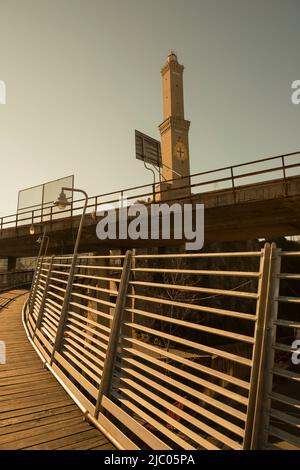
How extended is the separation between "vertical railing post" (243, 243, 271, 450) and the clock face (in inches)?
1330

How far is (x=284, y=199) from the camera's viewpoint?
11.9 meters

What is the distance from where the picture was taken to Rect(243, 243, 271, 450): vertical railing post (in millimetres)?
2403

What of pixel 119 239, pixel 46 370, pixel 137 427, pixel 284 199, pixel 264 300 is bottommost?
pixel 46 370

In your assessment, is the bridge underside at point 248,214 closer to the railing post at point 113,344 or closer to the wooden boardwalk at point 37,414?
the railing post at point 113,344

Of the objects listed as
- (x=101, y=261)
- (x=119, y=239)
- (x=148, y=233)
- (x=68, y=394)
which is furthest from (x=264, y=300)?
(x=101, y=261)

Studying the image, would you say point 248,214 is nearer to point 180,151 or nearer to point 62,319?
point 62,319

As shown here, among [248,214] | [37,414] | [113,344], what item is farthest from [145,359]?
[248,214]

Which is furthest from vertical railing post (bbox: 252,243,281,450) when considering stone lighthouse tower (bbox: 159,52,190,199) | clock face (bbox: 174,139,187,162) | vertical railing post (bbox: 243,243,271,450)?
clock face (bbox: 174,139,187,162)

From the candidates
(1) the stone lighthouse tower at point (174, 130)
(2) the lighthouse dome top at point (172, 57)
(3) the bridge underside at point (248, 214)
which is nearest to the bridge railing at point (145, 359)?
(3) the bridge underside at point (248, 214)

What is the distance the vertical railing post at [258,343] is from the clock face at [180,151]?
33.8 m

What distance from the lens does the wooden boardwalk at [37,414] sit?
3.58 m

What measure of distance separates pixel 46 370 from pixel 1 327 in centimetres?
520
